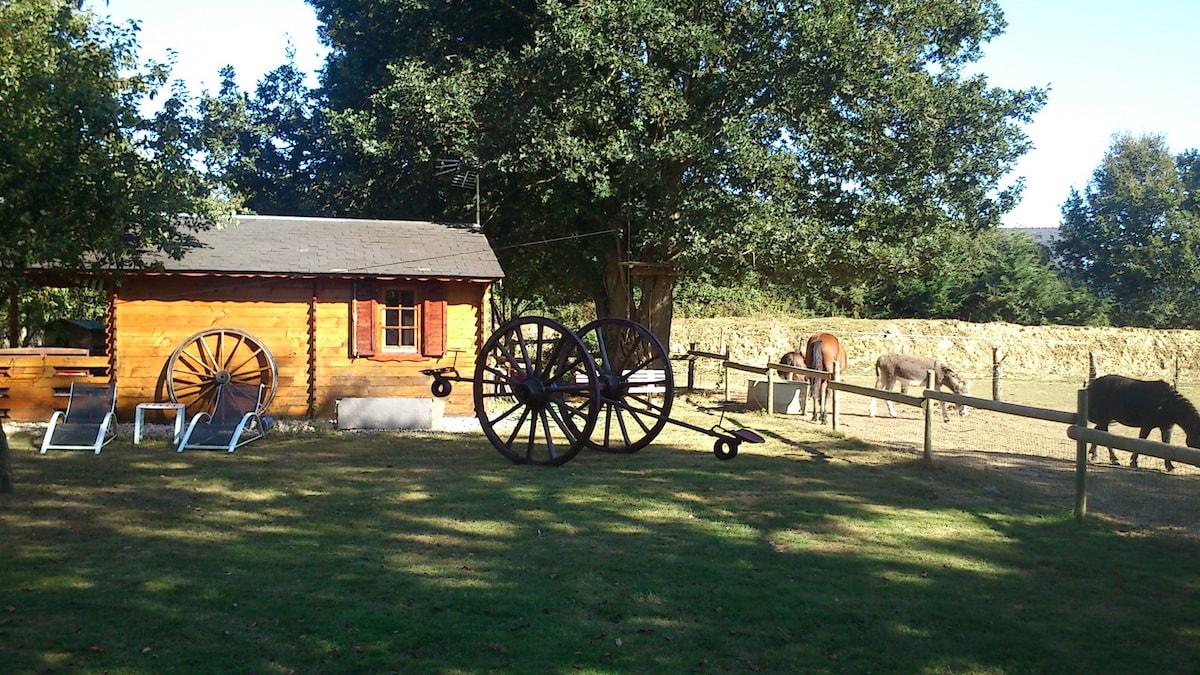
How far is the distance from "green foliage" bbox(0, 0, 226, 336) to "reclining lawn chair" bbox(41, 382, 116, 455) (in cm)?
176

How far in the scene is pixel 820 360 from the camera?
62.1 ft

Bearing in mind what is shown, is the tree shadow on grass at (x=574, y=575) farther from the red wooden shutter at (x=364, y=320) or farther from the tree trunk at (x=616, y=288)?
the tree trunk at (x=616, y=288)

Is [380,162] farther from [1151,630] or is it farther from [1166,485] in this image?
[1151,630]

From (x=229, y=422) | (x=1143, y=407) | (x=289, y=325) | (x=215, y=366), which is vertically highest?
(x=289, y=325)

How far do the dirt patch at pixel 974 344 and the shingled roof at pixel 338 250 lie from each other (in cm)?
1455

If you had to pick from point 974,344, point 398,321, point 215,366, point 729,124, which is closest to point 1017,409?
point 729,124

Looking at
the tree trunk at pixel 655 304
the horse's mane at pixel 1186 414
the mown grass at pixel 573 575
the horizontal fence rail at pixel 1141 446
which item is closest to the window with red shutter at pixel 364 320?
the mown grass at pixel 573 575

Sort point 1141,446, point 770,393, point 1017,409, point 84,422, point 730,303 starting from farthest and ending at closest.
Result: point 730,303, point 770,393, point 84,422, point 1017,409, point 1141,446

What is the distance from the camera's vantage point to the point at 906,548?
7.66 m

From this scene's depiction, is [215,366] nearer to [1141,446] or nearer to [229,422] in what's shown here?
[229,422]

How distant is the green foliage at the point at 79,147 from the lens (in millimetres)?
10953

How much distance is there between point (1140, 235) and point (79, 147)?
1820 inches

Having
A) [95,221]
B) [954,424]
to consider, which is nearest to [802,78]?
[954,424]

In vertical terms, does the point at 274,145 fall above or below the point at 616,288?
above
